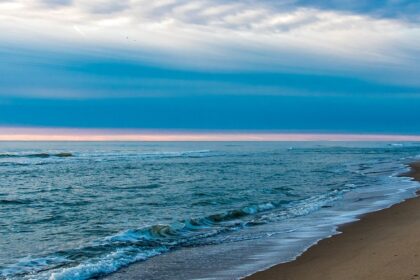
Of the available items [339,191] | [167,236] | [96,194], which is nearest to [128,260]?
[167,236]

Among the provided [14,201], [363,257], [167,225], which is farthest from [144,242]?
[14,201]

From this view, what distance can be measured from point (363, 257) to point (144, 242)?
5.59 metres

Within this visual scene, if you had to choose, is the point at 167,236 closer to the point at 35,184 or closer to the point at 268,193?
the point at 268,193

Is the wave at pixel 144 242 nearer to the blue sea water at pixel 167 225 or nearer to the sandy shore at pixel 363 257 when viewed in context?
the blue sea water at pixel 167 225

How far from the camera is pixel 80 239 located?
13352 mm

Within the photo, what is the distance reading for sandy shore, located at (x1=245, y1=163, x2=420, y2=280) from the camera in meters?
8.33

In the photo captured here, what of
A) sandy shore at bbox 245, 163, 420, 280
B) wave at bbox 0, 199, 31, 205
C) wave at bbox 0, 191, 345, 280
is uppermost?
sandy shore at bbox 245, 163, 420, 280

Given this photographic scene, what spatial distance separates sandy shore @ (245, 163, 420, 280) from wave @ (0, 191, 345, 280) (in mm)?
2963

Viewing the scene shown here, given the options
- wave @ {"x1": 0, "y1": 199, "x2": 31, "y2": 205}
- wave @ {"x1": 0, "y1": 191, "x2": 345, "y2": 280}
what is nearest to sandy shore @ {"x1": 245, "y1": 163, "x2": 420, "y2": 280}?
wave @ {"x1": 0, "y1": 191, "x2": 345, "y2": 280}

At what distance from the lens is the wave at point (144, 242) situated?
10062 mm

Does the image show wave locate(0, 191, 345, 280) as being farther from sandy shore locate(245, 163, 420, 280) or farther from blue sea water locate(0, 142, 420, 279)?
sandy shore locate(245, 163, 420, 280)

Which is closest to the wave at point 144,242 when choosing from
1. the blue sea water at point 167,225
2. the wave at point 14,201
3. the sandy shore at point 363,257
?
the blue sea water at point 167,225

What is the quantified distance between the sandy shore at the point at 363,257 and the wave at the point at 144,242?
2963mm

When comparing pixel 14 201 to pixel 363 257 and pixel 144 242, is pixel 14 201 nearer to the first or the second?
pixel 144 242
